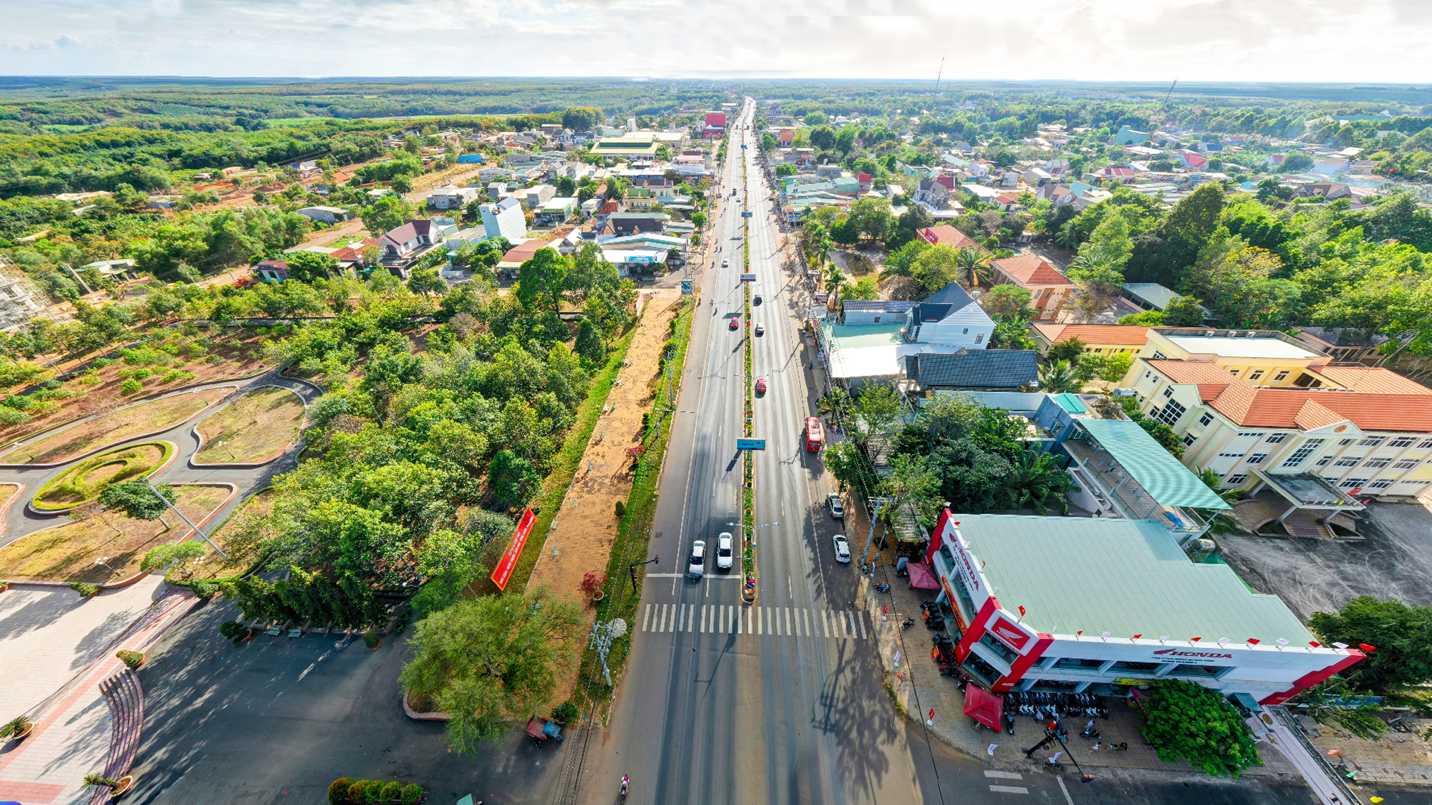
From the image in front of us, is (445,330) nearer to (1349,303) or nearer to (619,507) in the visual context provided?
(619,507)

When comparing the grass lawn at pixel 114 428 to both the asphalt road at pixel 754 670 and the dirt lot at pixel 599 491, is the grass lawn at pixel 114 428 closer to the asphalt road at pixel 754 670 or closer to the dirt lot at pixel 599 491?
the dirt lot at pixel 599 491

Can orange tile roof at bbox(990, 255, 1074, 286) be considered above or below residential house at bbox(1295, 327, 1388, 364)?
above

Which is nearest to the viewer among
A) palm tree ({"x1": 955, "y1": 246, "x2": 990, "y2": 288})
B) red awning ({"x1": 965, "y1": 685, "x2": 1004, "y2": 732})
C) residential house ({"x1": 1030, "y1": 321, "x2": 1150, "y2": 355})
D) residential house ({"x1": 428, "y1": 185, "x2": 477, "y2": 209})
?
red awning ({"x1": 965, "y1": 685, "x2": 1004, "y2": 732})

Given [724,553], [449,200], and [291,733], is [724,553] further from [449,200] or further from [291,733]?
[449,200]

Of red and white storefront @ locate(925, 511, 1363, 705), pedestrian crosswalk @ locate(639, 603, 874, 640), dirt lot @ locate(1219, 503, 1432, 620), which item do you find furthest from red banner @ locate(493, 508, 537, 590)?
dirt lot @ locate(1219, 503, 1432, 620)

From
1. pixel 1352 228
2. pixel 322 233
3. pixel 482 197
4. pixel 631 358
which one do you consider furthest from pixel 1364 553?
pixel 322 233

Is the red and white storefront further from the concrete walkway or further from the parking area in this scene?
the concrete walkway

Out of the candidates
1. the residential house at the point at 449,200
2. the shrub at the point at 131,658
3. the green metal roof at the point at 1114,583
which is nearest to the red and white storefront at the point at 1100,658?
the green metal roof at the point at 1114,583
